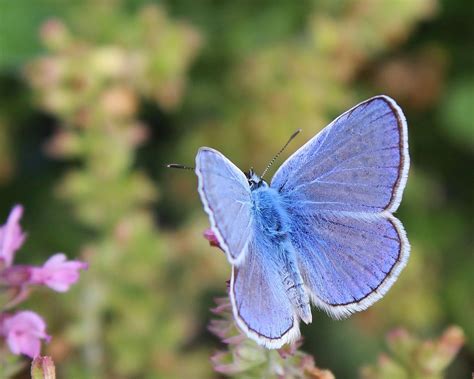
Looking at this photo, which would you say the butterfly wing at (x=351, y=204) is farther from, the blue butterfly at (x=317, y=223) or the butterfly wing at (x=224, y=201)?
the butterfly wing at (x=224, y=201)

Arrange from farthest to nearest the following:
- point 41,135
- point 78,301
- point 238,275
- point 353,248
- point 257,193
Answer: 1. point 41,135
2. point 78,301
3. point 257,193
4. point 353,248
5. point 238,275

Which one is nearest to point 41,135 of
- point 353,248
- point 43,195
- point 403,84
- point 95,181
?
point 43,195

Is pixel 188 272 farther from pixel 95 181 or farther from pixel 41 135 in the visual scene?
pixel 41 135

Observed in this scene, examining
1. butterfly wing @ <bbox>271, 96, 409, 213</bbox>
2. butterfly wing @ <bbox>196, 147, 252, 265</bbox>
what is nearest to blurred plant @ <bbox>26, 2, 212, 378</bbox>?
butterfly wing @ <bbox>271, 96, 409, 213</bbox>

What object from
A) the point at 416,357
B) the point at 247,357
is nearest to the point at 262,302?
the point at 247,357

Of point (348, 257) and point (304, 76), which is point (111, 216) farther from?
point (348, 257)

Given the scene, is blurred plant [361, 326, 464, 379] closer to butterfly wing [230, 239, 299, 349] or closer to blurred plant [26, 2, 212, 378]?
butterfly wing [230, 239, 299, 349]

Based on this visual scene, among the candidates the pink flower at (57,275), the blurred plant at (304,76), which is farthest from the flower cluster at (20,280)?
the blurred plant at (304,76)
